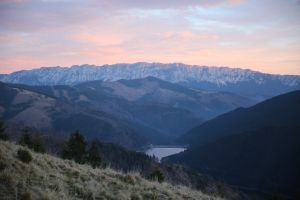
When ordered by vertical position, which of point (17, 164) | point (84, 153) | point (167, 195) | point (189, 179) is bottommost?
point (189, 179)

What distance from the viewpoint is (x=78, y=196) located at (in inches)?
620

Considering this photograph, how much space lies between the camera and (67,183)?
661 inches

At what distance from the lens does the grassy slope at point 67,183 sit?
1438cm

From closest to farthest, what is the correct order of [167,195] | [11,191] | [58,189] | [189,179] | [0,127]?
[11,191], [58,189], [167,195], [0,127], [189,179]

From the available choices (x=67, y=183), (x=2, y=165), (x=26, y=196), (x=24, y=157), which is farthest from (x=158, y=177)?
(x=26, y=196)

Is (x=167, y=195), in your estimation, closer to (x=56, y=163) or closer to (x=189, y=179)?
(x=56, y=163)

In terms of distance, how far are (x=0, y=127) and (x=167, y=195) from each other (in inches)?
1621

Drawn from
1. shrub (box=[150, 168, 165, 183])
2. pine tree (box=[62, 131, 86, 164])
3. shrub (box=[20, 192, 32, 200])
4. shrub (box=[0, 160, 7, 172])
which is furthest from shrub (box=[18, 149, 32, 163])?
pine tree (box=[62, 131, 86, 164])

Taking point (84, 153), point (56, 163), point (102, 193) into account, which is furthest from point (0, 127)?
point (102, 193)

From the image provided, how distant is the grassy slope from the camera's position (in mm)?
14375

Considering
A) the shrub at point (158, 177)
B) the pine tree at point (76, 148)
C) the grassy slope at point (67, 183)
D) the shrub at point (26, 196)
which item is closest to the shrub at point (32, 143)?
the pine tree at point (76, 148)

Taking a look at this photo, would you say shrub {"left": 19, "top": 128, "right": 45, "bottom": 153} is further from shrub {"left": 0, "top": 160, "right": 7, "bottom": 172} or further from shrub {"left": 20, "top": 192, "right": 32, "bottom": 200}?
shrub {"left": 20, "top": 192, "right": 32, "bottom": 200}

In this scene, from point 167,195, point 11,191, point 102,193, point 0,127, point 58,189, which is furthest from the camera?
point 0,127

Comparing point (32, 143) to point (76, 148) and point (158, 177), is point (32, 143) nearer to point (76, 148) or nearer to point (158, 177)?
point (76, 148)
